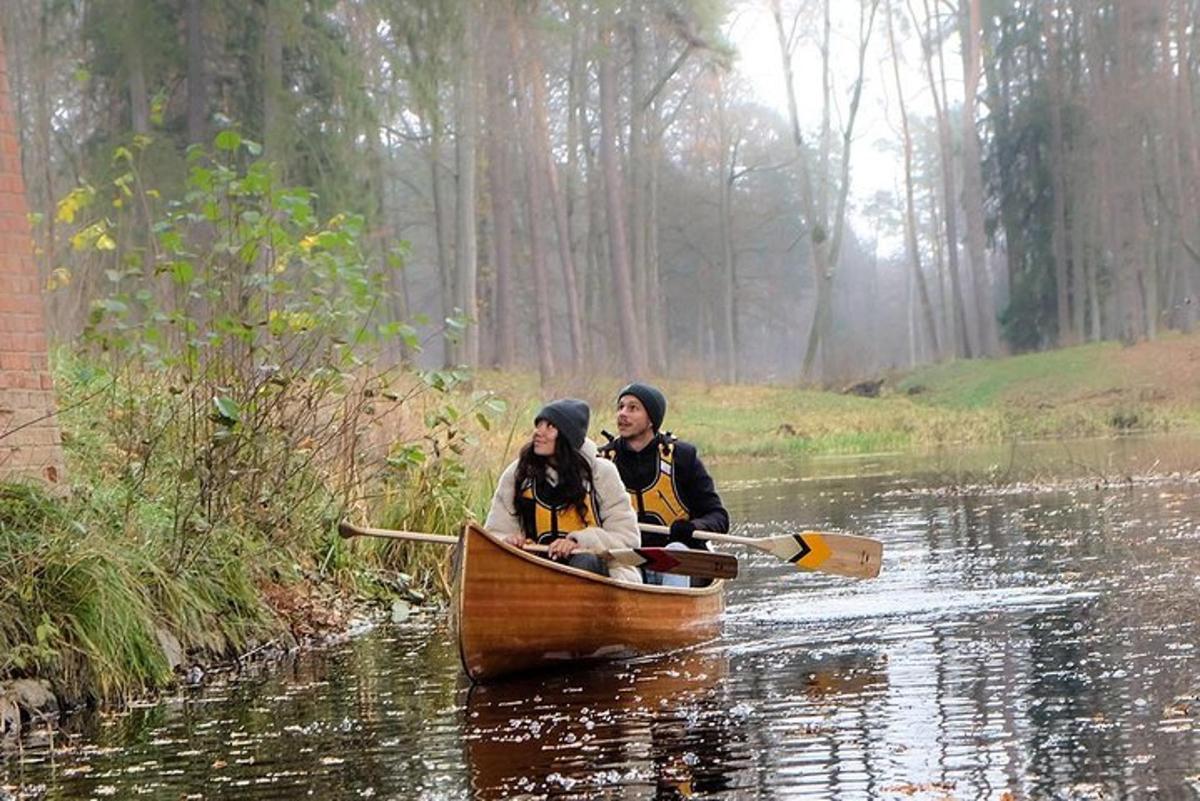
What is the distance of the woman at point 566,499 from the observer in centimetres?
926

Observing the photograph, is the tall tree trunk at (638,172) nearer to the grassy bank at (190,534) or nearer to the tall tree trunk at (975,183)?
the tall tree trunk at (975,183)

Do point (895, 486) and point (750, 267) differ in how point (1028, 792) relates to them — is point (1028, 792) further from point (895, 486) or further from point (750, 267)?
point (750, 267)

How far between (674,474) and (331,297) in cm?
252

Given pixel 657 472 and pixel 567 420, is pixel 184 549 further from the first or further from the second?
pixel 657 472

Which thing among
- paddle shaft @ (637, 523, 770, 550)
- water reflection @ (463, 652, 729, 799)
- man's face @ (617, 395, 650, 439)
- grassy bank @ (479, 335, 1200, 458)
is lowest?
water reflection @ (463, 652, 729, 799)

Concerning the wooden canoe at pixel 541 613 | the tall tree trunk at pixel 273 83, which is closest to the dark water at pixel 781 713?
the wooden canoe at pixel 541 613

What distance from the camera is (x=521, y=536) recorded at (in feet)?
31.4

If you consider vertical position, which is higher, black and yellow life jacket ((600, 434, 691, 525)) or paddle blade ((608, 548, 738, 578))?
black and yellow life jacket ((600, 434, 691, 525))

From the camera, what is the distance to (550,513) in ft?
31.3

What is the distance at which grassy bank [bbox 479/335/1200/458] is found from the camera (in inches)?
1220

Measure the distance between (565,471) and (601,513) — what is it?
33 centimetres

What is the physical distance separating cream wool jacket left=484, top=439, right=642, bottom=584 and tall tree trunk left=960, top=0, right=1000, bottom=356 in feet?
121

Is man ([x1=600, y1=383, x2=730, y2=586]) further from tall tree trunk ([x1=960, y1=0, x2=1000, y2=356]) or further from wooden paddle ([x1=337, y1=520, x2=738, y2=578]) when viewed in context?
tall tree trunk ([x1=960, y1=0, x2=1000, y2=356])

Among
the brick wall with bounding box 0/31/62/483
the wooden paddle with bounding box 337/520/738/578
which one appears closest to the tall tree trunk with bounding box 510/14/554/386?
the wooden paddle with bounding box 337/520/738/578
